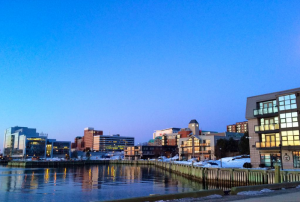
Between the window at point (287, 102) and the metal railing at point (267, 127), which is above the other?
the window at point (287, 102)

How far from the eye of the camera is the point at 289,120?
43812 mm

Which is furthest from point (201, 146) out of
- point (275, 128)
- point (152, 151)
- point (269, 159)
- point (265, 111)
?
point (275, 128)

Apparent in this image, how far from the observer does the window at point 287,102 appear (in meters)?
43.4

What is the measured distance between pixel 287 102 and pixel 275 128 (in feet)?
16.4

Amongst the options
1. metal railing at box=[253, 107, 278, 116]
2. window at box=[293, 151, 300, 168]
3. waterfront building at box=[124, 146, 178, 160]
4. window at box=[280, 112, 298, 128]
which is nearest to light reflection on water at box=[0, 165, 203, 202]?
window at box=[293, 151, 300, 168]

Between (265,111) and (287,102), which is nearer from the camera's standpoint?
(287,102)

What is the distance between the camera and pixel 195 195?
55.6ft

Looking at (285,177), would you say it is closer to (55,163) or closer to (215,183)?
(215,183)

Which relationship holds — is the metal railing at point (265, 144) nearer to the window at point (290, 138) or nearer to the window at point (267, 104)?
the window at point (290, 138)

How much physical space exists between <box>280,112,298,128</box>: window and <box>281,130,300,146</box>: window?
1085 millimetres

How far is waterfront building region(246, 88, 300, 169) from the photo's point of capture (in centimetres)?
4316

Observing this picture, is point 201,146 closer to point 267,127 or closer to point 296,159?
point 267,127

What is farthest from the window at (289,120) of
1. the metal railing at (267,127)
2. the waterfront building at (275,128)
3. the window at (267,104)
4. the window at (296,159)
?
the window at (296,159)

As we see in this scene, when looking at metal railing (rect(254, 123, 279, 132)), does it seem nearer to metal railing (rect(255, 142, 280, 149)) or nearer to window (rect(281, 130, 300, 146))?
window (rect(281, 130, 300, 146))
